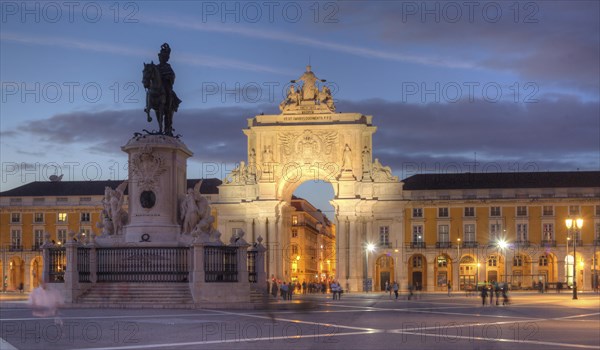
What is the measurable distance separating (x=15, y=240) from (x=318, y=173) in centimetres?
2978

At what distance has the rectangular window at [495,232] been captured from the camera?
→ 292ft

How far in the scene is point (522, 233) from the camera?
293 ft

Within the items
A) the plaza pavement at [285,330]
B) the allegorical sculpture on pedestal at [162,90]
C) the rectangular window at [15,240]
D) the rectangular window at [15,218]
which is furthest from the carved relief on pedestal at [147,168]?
the rectangular window at [15,218]

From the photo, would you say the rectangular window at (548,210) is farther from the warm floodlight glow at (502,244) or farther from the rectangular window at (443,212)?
the rectangular window at (443,212)

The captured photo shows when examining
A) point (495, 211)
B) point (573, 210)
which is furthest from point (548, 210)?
point (495, 211)

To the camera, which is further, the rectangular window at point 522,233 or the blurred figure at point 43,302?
the rectangular window at point 522,233

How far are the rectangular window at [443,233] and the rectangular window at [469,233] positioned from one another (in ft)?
4.91

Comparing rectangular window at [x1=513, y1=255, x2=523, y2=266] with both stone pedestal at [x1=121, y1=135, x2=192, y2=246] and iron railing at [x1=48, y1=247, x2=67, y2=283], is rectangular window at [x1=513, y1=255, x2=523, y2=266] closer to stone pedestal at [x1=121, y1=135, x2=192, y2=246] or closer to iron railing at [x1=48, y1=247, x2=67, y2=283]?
stone pedestal at [x1=121, y1=135, x2=192, y2=246]

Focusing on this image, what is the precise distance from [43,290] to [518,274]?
7012 centimetres

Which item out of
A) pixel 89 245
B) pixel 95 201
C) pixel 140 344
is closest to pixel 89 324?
pixel 140 344

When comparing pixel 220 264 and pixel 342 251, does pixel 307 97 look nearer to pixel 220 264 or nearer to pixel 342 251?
pixel 342 251

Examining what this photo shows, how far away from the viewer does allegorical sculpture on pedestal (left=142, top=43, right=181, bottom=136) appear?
34.4 m

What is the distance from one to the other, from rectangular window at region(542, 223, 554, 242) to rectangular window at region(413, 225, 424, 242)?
10580mm

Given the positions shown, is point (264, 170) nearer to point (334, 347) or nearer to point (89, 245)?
point (89, 245)
